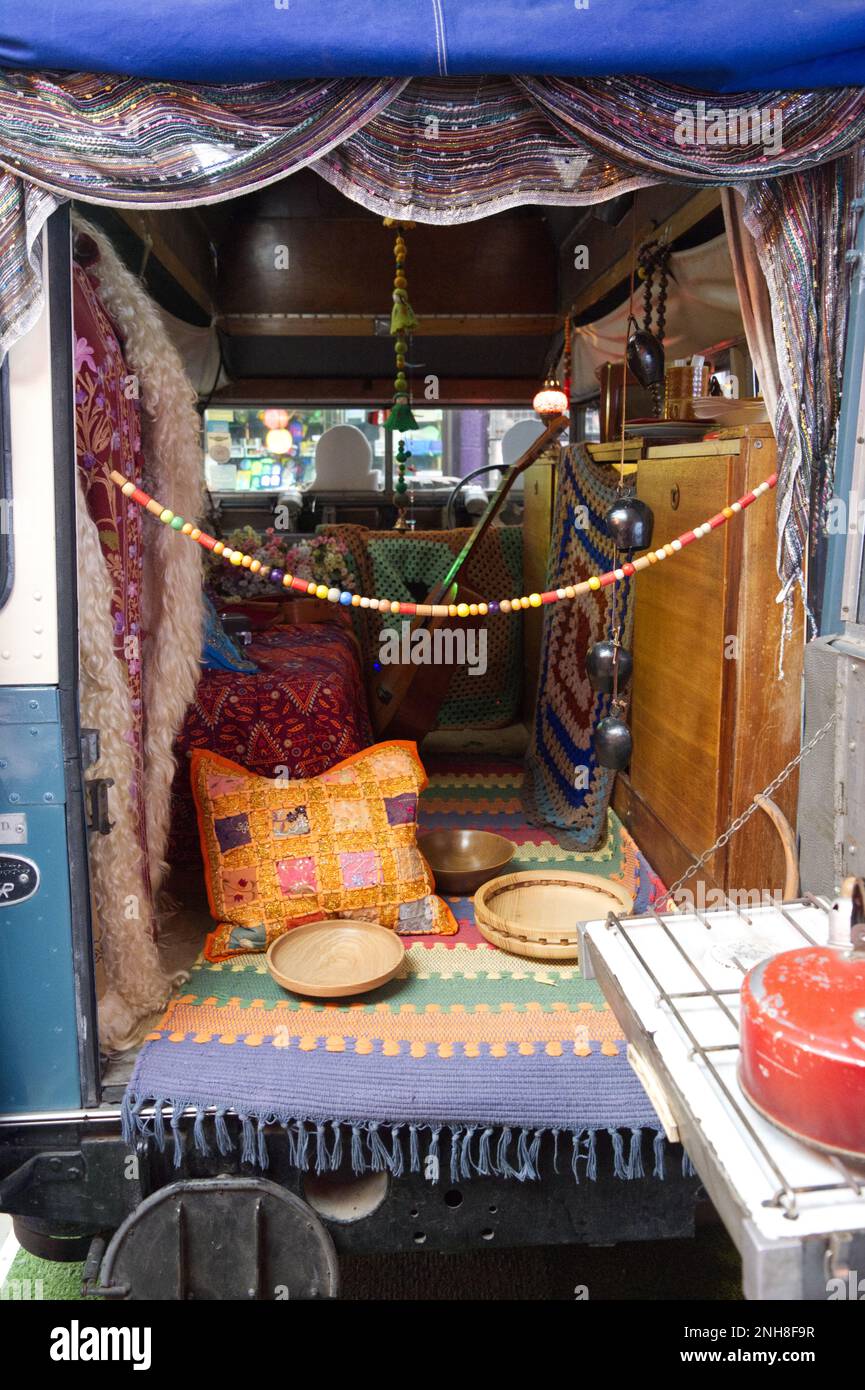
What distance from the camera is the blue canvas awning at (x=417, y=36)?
214 cm

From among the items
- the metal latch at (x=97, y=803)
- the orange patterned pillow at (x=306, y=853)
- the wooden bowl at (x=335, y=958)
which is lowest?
the wooden bowl at (x=335, y=958)

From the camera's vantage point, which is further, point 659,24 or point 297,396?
point 297,396

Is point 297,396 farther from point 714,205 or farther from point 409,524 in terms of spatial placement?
point 714,205

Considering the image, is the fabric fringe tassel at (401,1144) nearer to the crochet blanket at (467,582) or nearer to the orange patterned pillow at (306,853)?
the orange patterned pillow at (306,853)

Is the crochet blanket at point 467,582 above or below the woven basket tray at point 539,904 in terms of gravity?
above

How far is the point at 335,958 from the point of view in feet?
10.6

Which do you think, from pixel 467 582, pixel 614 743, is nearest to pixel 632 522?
pixel 614 743

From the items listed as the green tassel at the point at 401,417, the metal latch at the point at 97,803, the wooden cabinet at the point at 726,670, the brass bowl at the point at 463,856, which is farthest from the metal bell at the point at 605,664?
the green tassel at the point at 401,417

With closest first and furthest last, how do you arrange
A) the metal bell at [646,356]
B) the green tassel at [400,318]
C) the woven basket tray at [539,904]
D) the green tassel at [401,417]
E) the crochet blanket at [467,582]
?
the woven basket tray at [539,904]
the metal bell at [646,356]
the green tassel at [400,318]
the green tassel at [401,417]
the crochet blanket at [467,582]

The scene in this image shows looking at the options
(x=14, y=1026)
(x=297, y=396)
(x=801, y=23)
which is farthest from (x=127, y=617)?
(x=297, y=396)

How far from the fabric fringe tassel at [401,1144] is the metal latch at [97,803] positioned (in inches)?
25.3

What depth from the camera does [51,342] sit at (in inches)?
93.4

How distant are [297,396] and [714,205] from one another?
3802 mm
